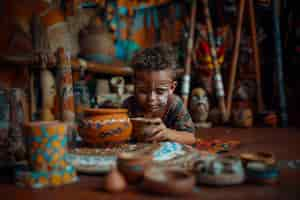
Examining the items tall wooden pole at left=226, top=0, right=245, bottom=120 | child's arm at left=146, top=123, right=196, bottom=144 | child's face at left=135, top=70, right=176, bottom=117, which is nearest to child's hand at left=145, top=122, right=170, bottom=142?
child's arm at left=146, top=123, right=196, bottom=144

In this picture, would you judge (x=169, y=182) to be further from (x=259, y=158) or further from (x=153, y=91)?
(x=153, y=91)

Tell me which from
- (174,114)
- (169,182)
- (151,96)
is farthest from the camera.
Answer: (174,114)

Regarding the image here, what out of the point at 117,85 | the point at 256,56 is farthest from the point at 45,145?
the point at 256,56

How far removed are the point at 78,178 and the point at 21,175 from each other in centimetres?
18

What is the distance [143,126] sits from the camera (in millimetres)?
1275

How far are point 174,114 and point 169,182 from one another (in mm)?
903

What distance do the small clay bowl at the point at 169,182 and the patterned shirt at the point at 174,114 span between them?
75 cm

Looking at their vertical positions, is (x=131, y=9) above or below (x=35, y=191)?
above

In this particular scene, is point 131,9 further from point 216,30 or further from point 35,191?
point 35,191

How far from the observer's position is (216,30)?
3.53 m

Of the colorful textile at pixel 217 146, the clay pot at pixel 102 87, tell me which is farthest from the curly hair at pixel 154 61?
the clay pot at pixel 102 87

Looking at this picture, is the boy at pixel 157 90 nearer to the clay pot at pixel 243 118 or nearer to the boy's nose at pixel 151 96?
the boy's nose at pixel 151 96

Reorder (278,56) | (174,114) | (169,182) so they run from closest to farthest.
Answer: (169,182) → (174,114) → (278,56)

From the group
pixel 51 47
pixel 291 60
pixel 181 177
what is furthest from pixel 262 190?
pixel 291 60
